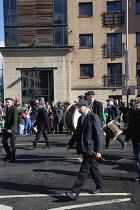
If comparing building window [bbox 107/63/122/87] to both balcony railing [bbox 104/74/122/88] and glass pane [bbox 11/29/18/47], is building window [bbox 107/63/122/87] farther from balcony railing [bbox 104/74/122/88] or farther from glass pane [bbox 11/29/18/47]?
glass pane [bbox 11/29/18/47]

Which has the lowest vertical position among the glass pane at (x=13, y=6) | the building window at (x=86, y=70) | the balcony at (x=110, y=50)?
the building window at (x=86, y=70)

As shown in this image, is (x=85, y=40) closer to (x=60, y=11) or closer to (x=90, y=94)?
(x=60, y=11)

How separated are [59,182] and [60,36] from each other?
18.5m

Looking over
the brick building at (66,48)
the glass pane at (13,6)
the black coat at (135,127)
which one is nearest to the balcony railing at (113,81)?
the brick building at (66,48)

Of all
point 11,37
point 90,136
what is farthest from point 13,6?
point 90,136

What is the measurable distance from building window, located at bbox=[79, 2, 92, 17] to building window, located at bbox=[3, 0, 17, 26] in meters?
6.19

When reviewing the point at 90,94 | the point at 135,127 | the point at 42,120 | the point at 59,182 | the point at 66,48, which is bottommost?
the point at 59,182

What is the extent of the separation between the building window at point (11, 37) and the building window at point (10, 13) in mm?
579

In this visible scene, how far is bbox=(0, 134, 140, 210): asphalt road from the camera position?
4.46 meters

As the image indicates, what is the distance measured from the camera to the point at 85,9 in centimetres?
2300

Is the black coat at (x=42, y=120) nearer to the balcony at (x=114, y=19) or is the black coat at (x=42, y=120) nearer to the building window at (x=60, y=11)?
the building window at (x=60, y=11)

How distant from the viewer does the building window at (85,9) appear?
22969mm

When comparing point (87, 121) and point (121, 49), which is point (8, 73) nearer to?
point (121, 49)

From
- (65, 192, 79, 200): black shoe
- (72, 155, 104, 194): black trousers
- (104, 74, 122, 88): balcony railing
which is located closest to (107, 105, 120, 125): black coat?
(72, 155, 104, 194): black trousers
